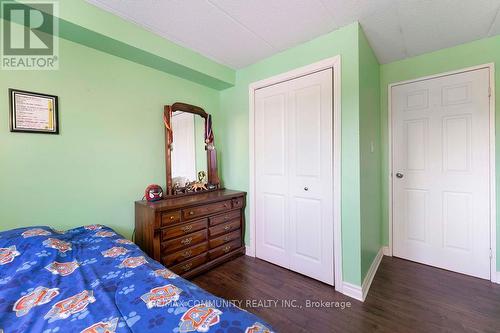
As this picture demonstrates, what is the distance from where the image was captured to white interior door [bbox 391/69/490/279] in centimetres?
212

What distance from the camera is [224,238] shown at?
2.48m

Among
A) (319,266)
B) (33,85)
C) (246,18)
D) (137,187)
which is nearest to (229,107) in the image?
(246,18)

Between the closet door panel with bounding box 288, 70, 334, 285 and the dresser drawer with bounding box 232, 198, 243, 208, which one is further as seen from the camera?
the dresser drawer with bounding box 232, 198, 243, 208

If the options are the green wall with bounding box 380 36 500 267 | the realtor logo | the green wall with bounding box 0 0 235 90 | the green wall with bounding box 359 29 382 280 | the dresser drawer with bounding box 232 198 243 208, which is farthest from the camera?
the dresser drawer with bounding box 232 198 243 208

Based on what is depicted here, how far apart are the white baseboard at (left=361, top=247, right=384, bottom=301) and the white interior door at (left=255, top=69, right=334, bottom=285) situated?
0.27 meters

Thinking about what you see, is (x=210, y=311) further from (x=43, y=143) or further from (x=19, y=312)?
(x=43, y=143)

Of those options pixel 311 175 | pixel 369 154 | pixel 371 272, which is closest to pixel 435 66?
pixel 369 154

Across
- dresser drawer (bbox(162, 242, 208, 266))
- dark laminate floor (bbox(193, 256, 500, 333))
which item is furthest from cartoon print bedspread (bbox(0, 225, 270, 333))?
dark laminate floor (bbox(193, 256, 500, 333))

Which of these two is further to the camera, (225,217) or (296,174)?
(225,217)

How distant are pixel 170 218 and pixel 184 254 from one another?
416 millimetres

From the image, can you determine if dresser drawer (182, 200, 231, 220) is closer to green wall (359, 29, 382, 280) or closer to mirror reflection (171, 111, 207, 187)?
mirror reflection (171, 111, 207, 187)

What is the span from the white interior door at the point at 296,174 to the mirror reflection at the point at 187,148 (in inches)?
27.8

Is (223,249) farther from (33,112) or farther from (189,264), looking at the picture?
(33,112)

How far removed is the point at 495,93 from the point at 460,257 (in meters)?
1.66
